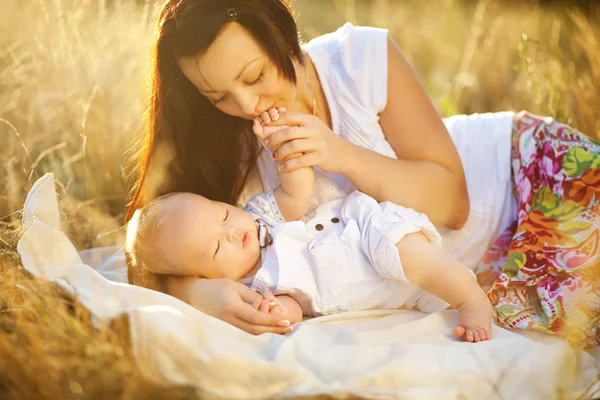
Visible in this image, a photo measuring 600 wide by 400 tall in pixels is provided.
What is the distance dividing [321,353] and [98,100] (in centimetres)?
233

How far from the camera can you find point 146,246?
7.04 feet

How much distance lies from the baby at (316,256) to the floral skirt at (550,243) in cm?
26

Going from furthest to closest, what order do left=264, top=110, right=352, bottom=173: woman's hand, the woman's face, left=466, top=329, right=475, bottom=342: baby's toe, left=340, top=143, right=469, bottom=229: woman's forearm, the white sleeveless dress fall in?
the white sleeveless dress < left=340, top=143, right=469, bottom=229: woman's forearm < left=264, top=110, right=352, bottom=173: woman's hand < the woman's face < left=466, top=329, right=475, bottom=342: baby's toe

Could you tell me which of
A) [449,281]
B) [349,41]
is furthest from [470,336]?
[349,41]

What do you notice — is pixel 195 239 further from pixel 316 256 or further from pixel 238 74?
pixel 238 74

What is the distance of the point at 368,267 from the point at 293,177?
0.39 m

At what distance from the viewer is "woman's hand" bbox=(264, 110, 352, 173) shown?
216cm

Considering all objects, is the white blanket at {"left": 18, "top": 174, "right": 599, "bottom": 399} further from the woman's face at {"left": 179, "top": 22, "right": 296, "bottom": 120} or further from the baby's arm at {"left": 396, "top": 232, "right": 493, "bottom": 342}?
the woman's face at {"left": 179, "top": 22, "right": 296, "bottom": 120}

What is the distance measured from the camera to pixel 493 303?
7.39 feet

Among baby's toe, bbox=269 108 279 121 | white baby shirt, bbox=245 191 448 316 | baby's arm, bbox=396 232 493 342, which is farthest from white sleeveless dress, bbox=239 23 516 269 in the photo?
baby's arm, bbox=396 232 493 342

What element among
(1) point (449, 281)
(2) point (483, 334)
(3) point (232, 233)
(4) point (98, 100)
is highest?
(4) point (98, 100)

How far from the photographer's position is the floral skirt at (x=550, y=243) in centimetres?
211

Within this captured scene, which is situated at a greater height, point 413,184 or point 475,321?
point 413,184

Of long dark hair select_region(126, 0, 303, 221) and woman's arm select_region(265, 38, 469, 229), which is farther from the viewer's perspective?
woman's arm select_region(265, 38, 469, 229)
